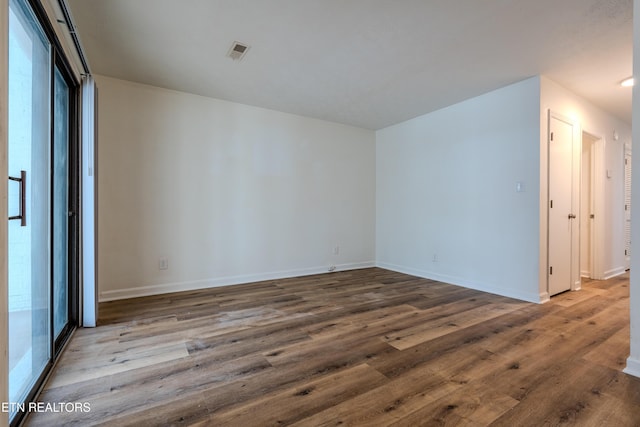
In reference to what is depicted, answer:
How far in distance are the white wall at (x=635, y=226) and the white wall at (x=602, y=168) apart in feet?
4.69

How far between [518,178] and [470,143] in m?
0.78

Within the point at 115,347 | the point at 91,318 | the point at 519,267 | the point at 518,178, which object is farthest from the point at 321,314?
the point at 518,178

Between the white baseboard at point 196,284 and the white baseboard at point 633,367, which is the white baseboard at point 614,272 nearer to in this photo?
the white baseboard at point 633,367

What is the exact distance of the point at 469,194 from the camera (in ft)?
12.3

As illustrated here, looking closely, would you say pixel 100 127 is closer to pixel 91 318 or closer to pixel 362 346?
pixel 91 318

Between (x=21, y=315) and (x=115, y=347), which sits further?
(x=115, y=347)

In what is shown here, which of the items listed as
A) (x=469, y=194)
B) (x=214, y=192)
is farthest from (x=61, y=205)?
(x=469, y=194)

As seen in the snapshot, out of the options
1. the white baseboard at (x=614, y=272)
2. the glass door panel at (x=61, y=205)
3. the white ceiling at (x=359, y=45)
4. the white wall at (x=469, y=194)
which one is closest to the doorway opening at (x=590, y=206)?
the white baseboard at (x=614, y=272)

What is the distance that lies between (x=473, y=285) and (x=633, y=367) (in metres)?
1.94

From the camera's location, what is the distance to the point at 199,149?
364 cm

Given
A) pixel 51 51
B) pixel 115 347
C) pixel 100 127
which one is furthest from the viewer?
pixel 100 127

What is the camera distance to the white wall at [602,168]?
123 inches
